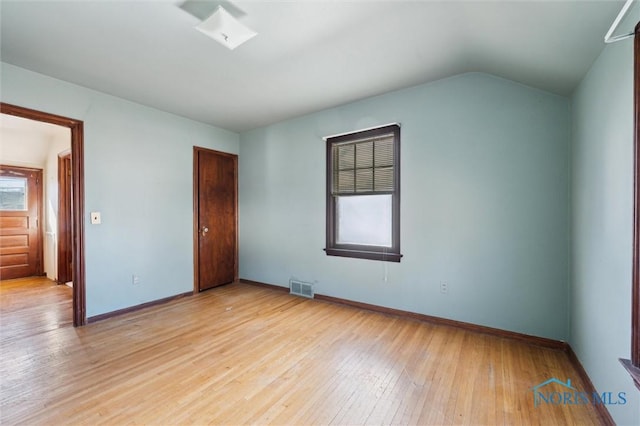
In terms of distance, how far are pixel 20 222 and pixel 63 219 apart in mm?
1266

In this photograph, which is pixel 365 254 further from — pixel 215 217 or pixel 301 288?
pixel 215 217

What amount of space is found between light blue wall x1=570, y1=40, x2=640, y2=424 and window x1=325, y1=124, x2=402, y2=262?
1572 millimetres

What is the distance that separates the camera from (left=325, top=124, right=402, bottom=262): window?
3301 mm

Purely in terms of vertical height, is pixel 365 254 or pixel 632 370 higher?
pixel 365 254

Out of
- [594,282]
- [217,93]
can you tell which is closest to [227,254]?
[217,93]

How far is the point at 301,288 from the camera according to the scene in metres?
4.02

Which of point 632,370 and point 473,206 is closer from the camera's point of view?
point 632,370

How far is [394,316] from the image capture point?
323 centimetres

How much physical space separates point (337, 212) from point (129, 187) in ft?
8.90


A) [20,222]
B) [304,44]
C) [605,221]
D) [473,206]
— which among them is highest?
[304,44]

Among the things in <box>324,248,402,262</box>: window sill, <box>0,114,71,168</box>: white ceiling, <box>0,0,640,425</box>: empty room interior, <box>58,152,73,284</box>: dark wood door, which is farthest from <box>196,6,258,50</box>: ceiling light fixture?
<box>58,152,73,284</box>: dark wood door

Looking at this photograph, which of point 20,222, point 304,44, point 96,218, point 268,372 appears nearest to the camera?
point 268,372

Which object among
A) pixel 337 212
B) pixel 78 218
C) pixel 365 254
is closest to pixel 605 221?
pixel 365 254

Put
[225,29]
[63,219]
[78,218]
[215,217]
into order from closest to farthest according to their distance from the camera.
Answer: [225,29]
[78,218]
[215,217]
[63,219]
